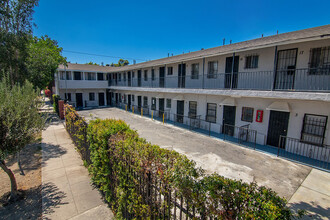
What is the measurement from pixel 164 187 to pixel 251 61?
11.1 m

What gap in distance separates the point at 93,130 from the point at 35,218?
8.31ft

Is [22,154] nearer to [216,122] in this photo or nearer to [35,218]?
[35,218]

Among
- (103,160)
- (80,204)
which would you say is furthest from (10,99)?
(80,204)

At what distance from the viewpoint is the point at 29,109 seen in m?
4.81

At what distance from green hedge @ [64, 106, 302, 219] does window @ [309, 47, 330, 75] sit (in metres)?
9.22

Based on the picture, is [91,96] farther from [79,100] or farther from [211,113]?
[211,113]

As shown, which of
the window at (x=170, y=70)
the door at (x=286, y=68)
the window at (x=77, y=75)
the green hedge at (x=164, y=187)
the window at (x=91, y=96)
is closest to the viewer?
the green hedge at (x=164, y=187)

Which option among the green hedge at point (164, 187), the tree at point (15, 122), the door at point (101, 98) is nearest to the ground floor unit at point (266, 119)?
the green hedge at point (164, 187)

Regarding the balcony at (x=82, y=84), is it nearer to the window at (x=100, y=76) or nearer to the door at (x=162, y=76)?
the window at (x=100, y=76)

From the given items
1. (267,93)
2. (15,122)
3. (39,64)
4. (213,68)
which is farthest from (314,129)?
(39,64)

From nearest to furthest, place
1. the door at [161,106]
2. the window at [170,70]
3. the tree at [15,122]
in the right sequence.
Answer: the tree at [15,122] < the window at [170,70] < the door at [161,106]

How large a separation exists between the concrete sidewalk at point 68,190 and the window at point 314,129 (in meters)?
10.2

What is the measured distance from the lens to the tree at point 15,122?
4.18 meters

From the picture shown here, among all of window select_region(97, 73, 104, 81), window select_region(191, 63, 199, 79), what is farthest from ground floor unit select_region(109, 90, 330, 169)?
window select_region(97, 73, 104, 81)
